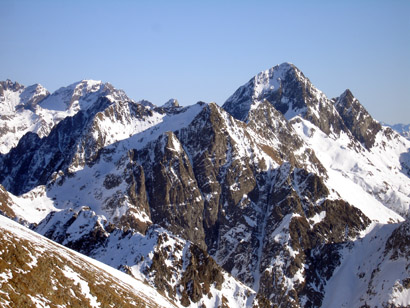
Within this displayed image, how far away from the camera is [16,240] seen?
6994cm

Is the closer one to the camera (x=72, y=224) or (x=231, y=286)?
(x=231, y=286)

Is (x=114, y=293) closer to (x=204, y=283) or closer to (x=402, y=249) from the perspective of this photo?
(x=204, y=283)

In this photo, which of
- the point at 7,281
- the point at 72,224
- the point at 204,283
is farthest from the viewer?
the point at 72,224

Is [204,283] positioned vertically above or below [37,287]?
above

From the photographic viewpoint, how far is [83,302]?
64188 mm

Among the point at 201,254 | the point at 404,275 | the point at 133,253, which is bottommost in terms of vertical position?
the point at 133,253

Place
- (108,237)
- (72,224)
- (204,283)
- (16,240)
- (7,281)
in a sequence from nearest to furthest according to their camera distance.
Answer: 1. (7,281)
2. (16,240)
3. (204,283)
4. (108,237)
5. (72,224)

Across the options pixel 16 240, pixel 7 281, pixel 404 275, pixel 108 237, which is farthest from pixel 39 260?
pixel 404 275

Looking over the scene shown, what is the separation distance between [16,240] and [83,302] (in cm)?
1479

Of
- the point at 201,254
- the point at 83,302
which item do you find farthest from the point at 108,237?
the point at 83,302

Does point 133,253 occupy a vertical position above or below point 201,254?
below

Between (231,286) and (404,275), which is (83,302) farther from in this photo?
(404,275)

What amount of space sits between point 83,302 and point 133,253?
105 metres

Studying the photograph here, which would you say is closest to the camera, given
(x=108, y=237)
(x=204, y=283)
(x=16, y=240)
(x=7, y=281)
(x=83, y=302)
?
(x=7, y=281)
